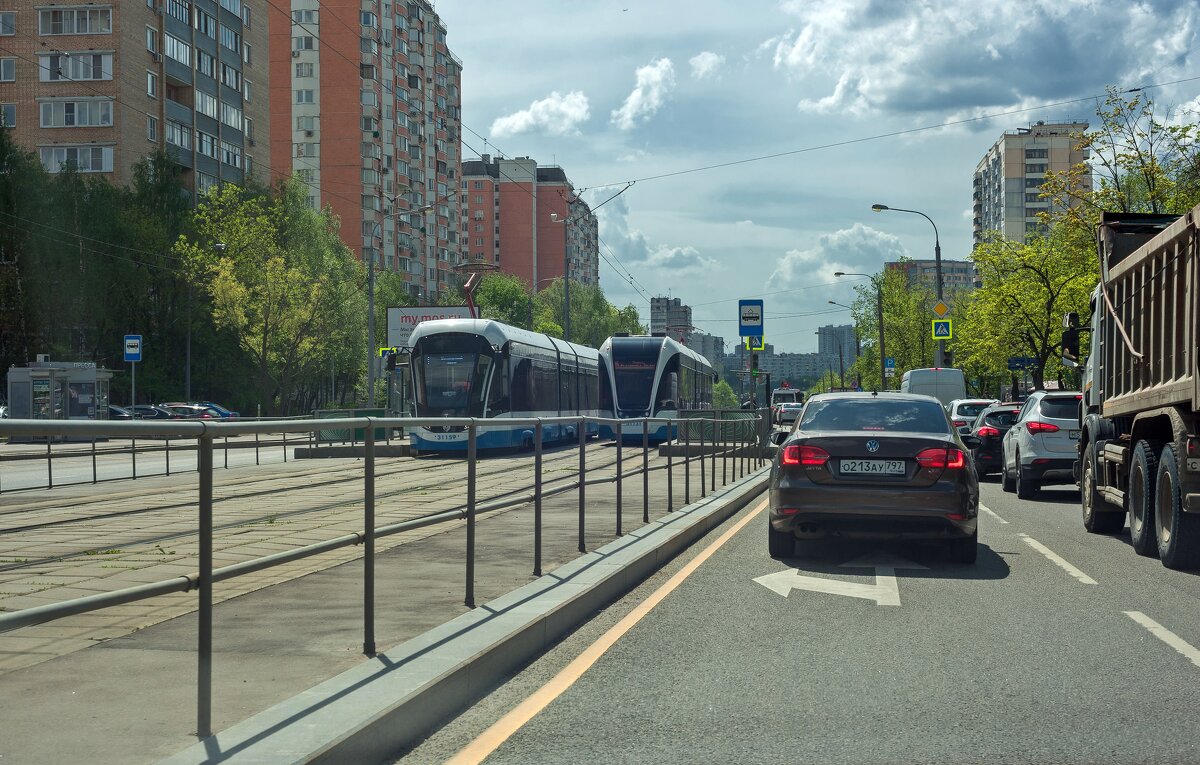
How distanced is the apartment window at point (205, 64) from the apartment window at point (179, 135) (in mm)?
3608

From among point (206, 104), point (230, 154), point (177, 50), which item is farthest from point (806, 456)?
point (230, 154)

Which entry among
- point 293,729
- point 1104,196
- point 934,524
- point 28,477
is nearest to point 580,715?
point 293,729

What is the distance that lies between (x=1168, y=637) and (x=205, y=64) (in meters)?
70.0

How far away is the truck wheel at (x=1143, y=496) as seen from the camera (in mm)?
11078

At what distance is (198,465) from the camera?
15.1 ft

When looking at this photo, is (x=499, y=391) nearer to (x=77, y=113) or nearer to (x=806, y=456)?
(x=806, y=456)

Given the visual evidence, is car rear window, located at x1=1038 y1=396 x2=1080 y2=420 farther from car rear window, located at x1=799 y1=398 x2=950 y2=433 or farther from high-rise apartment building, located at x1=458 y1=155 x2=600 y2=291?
high-rise apartment building, located at x1=458 y1=155 x2=600 y2=291

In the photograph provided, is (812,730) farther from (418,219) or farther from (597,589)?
(418,219)

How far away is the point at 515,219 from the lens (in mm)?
157625

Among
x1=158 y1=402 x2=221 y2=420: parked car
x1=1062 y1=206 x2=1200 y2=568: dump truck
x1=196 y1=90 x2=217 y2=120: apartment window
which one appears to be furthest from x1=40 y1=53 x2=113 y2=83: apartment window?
x1=1062 y1=206 x2=1200 y2=568: dump truck

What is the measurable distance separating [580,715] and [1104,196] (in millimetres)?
30120

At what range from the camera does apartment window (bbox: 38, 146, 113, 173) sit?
6272 centimetres

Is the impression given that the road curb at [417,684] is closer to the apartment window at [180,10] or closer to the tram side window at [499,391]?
the tram side window at [499,391]

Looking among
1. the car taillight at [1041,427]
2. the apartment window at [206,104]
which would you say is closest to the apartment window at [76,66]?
the apartment window at [206,104]
